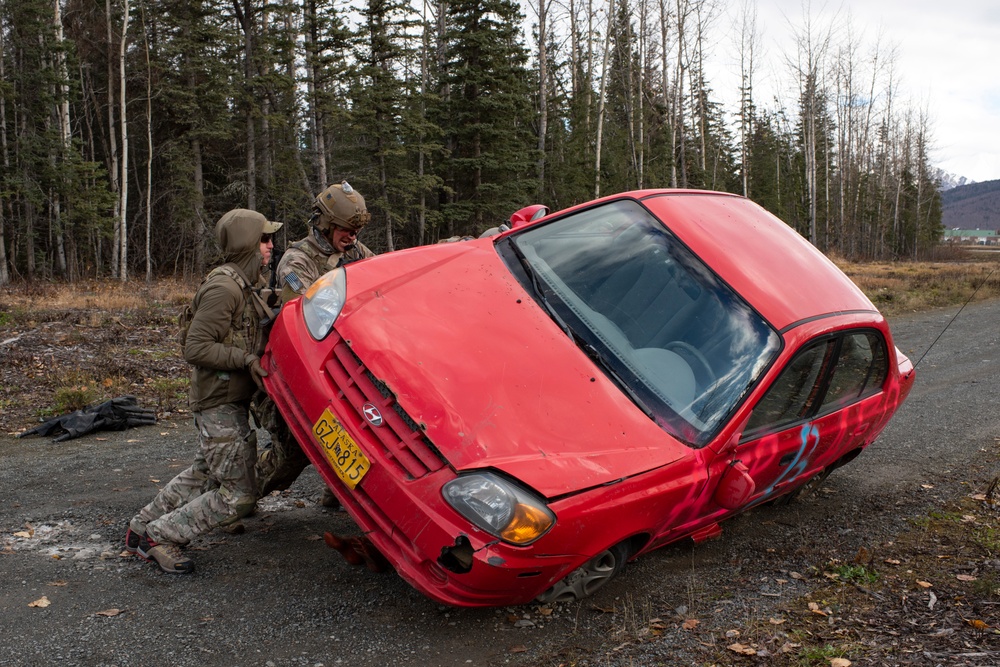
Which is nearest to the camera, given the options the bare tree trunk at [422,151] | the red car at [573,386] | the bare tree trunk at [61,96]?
the red car at [573,386]

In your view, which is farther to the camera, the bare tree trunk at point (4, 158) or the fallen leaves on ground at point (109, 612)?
the bare tree trunk at point (4, 158)

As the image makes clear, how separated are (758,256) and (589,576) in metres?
2.01

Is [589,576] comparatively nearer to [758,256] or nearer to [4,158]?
[758,256]

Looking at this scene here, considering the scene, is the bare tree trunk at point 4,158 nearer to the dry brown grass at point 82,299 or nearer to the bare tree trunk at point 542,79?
the dry brown grass at point 82,299

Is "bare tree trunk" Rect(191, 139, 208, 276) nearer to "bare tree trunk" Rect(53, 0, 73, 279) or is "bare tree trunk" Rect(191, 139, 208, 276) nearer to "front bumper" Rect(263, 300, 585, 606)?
"bare tree trunk" Rect(53, 0, 73, 279)

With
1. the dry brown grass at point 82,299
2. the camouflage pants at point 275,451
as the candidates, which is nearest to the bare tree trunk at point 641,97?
the dry brown grass at point 82,299

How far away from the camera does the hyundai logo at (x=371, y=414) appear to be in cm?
316

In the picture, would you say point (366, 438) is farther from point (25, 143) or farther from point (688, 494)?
point (25, 143)

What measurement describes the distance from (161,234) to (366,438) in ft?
106

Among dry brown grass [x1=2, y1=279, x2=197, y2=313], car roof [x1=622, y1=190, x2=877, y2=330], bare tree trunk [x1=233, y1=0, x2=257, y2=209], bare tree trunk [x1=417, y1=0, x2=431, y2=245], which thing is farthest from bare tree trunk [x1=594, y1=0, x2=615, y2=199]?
car roof [x1=622, y1=190, x2=877, y2=330]

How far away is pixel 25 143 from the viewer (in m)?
23.3

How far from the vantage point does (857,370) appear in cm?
431

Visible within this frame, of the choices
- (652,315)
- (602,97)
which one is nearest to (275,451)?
(652,315)

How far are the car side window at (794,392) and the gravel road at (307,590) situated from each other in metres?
0.91
